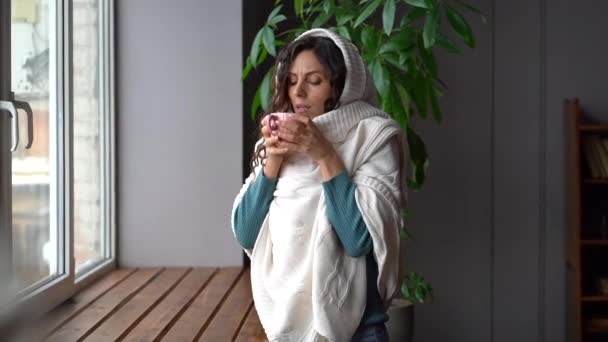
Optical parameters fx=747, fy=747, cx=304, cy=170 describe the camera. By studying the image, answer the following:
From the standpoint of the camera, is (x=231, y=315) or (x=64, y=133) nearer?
(x=231, y=315)

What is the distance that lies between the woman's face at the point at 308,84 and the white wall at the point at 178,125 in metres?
1.85

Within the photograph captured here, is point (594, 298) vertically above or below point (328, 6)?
below

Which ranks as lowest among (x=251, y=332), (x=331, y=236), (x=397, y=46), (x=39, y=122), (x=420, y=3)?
(x=251, y=332)

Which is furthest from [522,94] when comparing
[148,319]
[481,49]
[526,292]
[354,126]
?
[354,126]

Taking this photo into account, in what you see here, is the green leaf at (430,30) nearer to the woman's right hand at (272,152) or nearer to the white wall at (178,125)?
the white wall at (178,125)

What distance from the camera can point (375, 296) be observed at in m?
1.03

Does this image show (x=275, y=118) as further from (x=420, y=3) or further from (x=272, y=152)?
(x=420, y=3)

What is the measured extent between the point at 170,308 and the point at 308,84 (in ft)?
4.65

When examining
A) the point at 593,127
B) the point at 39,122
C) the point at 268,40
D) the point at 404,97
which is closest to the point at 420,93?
the point at 404,97

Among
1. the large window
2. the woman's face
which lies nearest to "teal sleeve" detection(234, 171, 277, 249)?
the woman's face

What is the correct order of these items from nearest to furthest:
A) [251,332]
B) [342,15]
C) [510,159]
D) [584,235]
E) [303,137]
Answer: [303,137], [251,332], [342,15], [584,235], [510,159]

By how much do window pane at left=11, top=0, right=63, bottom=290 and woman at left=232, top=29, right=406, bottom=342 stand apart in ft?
2.40

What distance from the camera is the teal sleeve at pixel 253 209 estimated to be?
3.36ft

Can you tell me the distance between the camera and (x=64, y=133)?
2322 mm
